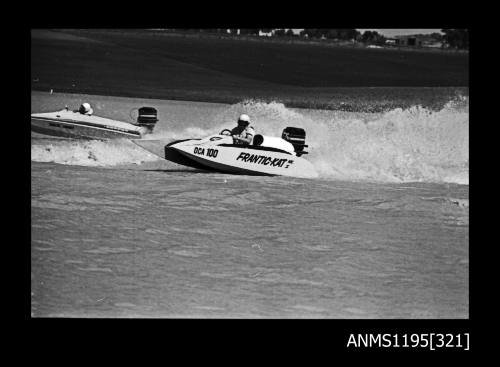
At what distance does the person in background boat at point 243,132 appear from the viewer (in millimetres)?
7301

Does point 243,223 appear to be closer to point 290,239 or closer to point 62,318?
point 290,239

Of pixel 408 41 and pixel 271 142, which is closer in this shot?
pixel 408 41

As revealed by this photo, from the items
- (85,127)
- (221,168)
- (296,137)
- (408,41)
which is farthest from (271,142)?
(85,127)

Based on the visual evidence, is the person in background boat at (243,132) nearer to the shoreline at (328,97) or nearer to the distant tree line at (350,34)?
the shoreline at (328,97)

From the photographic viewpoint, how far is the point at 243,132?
7387 millimetres

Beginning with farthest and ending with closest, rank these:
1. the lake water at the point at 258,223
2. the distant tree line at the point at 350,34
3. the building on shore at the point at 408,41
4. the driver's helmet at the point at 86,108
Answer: the driver's helmet at the point at 86,108
the building on shore at the point at 408,41
the distant tree line at the point at 350,34
the lake water at the point at 258,223

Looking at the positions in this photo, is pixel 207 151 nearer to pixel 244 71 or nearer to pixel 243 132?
pixel 243 132

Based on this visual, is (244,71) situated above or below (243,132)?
above


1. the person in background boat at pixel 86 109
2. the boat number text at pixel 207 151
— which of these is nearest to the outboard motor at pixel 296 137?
the boat number text at pixel 207 151

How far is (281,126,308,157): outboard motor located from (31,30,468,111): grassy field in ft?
0.74

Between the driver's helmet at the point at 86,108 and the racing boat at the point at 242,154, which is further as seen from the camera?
the racing boat at the point at 242,154

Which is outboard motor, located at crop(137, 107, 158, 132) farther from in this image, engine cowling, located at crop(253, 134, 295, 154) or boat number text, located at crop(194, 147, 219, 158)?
engine cowling, located at crop(253, 134, 295, 154)

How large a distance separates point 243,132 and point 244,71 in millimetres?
533
